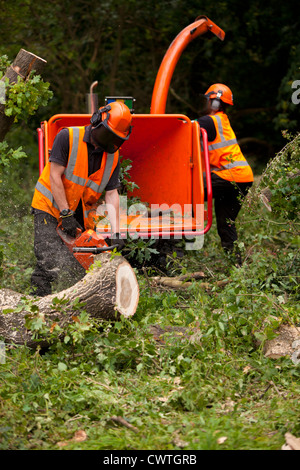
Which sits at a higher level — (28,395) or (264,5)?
(264,5)

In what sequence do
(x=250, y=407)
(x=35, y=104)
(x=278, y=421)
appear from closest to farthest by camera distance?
1. (x=278, y=421)
2. (x=250, y=407)
3. (x=35, y=104)

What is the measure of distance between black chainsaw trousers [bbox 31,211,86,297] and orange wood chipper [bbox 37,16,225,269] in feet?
1.76

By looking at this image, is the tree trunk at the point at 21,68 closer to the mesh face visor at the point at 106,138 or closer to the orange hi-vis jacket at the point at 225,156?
the mesh face visor at the point at 106,138

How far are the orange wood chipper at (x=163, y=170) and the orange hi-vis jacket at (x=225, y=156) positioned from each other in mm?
318

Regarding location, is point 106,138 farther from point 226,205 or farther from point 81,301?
point 226,205

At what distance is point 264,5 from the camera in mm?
12211

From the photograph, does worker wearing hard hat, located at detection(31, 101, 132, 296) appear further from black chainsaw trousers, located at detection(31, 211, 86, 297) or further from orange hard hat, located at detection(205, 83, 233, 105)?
orange hard hat, located at detection(205, 83, 233, 105)

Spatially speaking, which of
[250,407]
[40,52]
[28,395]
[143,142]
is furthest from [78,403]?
[40,52]

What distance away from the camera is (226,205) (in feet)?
21.5

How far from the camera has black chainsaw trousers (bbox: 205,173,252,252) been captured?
636cm

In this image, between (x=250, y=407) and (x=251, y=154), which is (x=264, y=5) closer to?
Answer: (x=251, y=154)

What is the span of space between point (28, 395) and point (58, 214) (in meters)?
1.90

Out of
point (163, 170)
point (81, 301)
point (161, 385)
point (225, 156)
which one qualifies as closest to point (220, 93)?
point (225, 156)

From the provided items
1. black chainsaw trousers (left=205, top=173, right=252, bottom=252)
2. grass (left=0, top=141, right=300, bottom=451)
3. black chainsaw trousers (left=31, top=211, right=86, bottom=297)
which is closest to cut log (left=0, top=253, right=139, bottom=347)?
grass (left=0, top=141, right=300, bottom=451)
